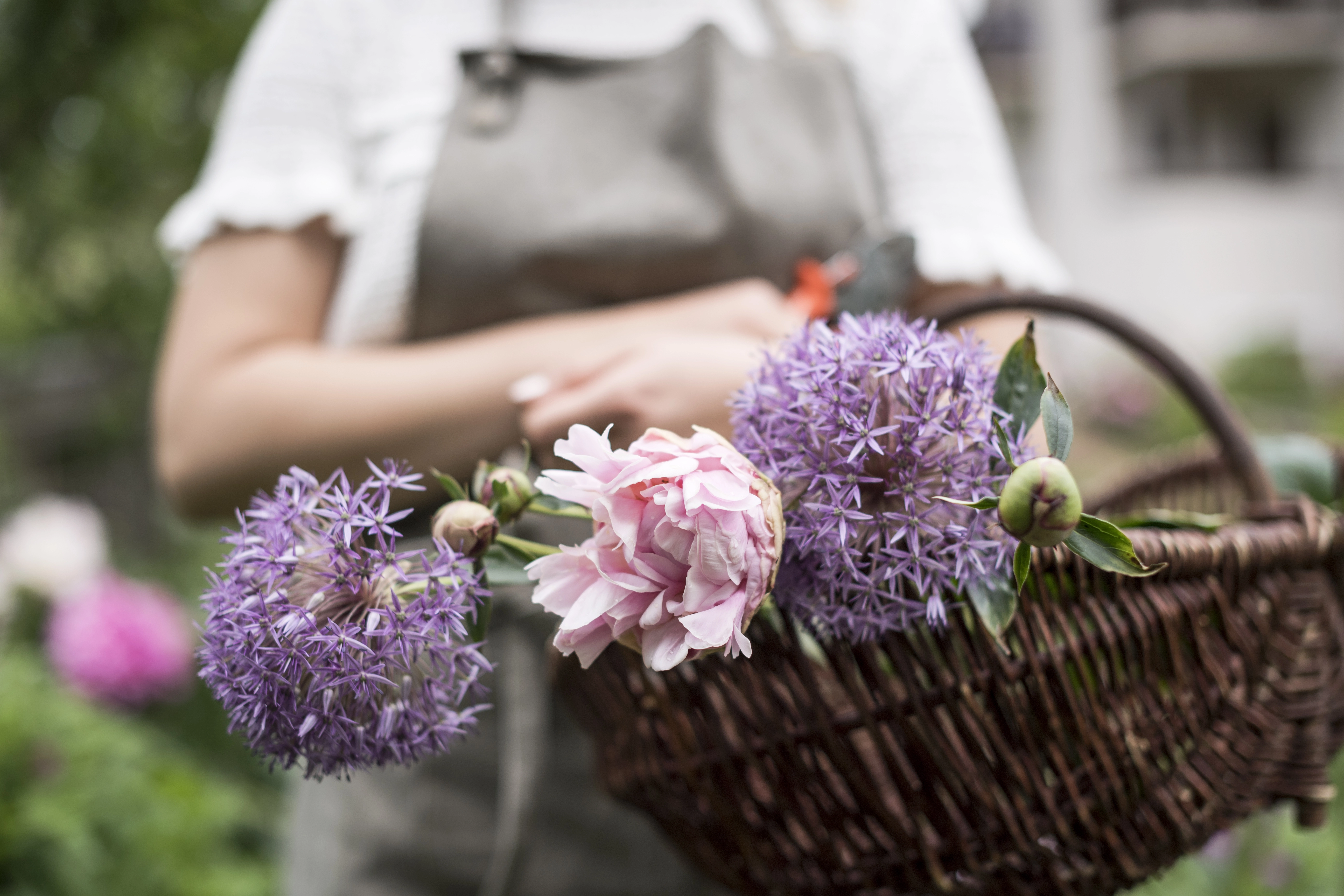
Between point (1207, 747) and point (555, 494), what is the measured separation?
Result: 1.14 ft

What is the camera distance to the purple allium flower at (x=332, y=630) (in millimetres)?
310

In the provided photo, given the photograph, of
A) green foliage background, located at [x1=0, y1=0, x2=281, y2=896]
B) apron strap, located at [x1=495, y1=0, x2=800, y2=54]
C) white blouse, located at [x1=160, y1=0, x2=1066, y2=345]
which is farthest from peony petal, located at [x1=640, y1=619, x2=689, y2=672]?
green foliage background, located at [x1=0, y1=0, x2=281, y2=896]

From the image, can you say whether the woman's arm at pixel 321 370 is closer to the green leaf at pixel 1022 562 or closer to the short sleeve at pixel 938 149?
the short sleeve at pixel 938 149

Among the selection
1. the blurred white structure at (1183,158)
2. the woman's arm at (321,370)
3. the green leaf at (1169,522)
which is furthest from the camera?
the blurred white structure at (1183,158)

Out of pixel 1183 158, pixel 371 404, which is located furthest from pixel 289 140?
pixel 1183 158

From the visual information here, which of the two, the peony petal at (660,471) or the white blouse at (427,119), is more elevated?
the white blouse at (427,119)

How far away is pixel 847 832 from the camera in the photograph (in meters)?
0.41

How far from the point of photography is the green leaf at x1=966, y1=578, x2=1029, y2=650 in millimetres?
341

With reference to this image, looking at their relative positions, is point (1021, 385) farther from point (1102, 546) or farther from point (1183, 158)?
point (1183, 158)

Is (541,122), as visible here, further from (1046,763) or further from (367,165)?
(1046,763)

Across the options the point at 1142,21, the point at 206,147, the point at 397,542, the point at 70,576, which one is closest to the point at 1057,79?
the point at 1142,21

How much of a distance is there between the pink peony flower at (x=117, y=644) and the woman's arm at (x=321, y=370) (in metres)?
1.95

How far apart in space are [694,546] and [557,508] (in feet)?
0.32

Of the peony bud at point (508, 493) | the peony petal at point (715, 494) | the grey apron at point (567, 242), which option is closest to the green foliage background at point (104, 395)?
the grey apron at point (567, 242)
